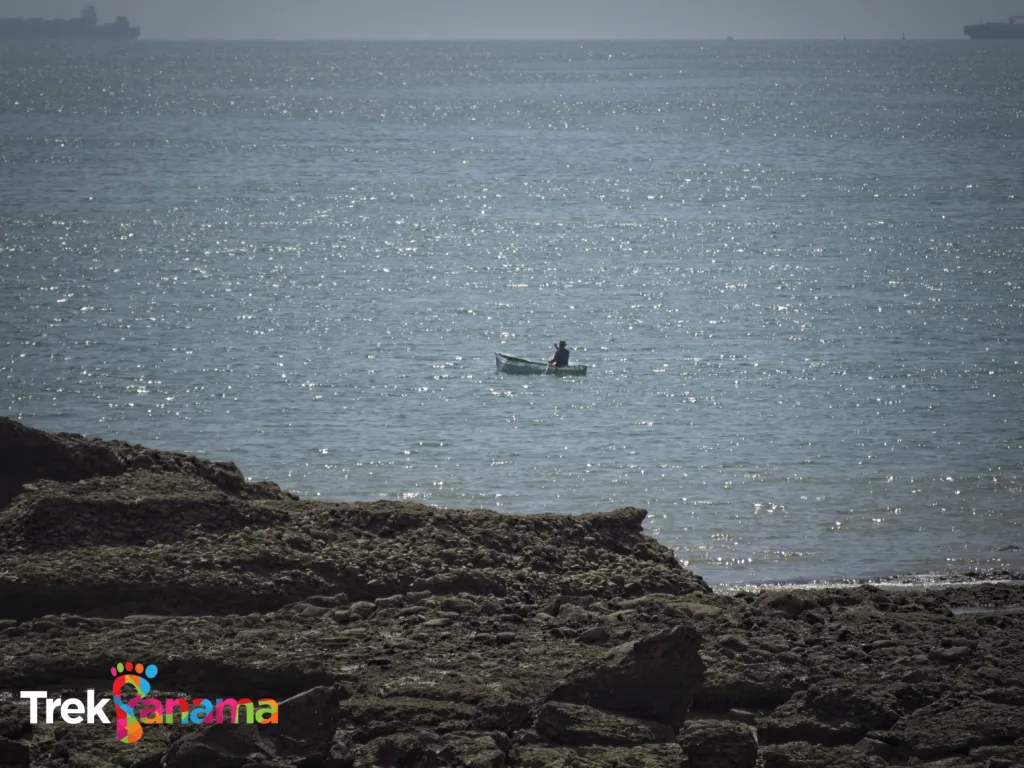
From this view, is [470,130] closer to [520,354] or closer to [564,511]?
[520,354]

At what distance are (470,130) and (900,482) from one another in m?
111

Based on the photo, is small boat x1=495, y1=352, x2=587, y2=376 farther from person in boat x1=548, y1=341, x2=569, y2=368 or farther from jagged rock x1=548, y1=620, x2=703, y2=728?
jagged rock x1=548, y1=620, x2=703, y2=728

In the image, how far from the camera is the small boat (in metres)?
36.9

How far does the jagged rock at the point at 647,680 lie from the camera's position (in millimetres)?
11789

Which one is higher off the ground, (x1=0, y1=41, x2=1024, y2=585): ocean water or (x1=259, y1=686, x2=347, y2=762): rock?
(x1=259, y1=686, x2=347, y2=762): rock

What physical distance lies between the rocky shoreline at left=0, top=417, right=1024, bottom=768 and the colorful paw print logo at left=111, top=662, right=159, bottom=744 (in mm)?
89

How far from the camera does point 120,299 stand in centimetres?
4712

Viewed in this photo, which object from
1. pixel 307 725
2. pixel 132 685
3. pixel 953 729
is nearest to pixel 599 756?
pixel 307 725

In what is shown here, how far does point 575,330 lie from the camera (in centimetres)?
4441

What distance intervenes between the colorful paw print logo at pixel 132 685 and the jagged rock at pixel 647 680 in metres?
2.93

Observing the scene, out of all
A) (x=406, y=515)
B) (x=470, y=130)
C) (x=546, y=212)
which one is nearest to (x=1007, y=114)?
(x=470, y=130)

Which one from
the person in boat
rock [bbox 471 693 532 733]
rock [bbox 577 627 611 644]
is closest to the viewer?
rock [bbox 471 693 532 733]

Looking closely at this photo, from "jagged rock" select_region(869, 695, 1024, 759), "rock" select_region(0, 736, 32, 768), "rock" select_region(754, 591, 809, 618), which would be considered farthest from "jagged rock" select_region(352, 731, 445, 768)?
"rock" select_region(754, 591, 809, 618)

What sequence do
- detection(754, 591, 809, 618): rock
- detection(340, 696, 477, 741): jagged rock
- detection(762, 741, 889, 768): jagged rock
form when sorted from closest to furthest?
Answer: detection(762, 741, 889, 768): jagged rock < detection(340, 696, 477, 741): jagged rock < detection(754, 591, 809, 618): rock
